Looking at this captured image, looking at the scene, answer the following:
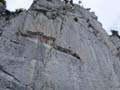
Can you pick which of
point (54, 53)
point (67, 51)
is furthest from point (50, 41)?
point (67, 51)

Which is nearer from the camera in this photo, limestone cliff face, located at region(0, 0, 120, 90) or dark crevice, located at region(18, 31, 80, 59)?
limestone cliff face, located at region(0, 0, 120, 90)

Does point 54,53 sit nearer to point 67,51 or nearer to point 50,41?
point 67,51

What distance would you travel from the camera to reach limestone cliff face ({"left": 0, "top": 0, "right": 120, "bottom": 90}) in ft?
88.0

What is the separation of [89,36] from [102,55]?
3213 millimetres

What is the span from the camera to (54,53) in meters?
29.8

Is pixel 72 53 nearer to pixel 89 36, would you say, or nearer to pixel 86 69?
pixel 86 69

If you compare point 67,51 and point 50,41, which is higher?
point 50,41

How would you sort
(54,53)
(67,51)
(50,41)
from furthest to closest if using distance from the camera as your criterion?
1. (50,41)
2. (67,51)
3. (54,53)

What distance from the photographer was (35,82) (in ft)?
86.2

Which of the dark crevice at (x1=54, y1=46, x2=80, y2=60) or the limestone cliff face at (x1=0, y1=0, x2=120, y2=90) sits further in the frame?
the dark crevice at (x1=54, y1=46, x2=80, y2=60)

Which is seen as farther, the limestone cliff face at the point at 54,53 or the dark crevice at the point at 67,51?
the dark crevice at the point at 67,51

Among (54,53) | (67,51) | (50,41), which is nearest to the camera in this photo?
(54,53)

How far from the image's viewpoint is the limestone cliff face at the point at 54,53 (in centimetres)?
2681

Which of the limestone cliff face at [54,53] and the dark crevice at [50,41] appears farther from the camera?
the dark crevice at [50,41]
